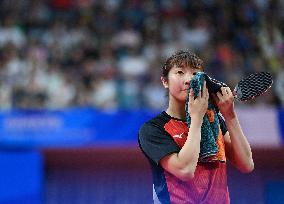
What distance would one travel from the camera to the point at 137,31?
11586 millimetres

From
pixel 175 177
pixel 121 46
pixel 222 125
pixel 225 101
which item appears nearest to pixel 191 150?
pixel 175 177

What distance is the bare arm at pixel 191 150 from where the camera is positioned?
3.18 metres

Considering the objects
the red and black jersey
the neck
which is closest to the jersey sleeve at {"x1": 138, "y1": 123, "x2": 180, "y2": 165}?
the red and black jersey

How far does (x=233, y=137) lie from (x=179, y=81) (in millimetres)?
421

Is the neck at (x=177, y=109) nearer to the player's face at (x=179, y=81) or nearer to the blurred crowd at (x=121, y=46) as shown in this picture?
the player's face at (x=179, y=81)

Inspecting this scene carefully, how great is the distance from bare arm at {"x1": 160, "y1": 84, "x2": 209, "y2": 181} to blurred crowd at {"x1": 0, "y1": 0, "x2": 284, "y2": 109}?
251 inches

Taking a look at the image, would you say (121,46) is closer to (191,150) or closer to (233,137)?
(233,137)

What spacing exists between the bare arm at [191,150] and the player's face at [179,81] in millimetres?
149

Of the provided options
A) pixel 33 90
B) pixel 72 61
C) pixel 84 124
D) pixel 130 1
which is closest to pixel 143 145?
pixel 84 124

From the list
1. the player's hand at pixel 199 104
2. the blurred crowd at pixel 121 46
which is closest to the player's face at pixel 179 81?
the player's hand at pixel 199 104

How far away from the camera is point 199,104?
10.7ft

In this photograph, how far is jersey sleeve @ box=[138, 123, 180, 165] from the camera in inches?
131

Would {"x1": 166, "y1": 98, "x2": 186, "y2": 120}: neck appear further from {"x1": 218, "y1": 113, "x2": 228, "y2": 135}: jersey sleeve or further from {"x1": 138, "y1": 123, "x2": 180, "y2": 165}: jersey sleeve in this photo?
{"x1": 218, "y1": 113, "x2": 228, "y2": 135}: jersey sleeve

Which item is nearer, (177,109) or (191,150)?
(191,150)
